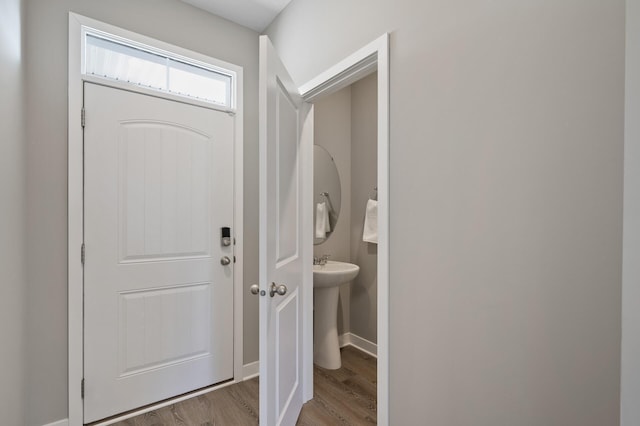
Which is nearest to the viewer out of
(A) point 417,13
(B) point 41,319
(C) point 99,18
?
(A) point 417,13

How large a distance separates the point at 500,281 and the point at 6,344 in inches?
75.5

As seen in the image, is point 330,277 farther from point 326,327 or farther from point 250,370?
point 250,370

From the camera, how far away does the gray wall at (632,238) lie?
0.44 m

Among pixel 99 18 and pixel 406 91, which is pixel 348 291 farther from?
pixel 99 18

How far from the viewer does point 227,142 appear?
7.11ft

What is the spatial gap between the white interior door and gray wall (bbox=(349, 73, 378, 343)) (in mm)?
873

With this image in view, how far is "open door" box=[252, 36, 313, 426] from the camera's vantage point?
1.29 metres

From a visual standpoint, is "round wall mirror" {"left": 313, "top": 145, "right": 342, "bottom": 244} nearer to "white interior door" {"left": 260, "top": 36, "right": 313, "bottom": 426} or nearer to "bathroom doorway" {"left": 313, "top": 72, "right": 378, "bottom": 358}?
"bathroom doorway" {"left": 313, "top": 72, "right": 378, "bottom": 358}

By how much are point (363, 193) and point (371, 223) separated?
1.13 feet

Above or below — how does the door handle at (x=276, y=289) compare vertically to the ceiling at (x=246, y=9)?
below

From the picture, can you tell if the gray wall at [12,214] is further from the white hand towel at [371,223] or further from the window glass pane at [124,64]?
the white hand towel at [371,223]

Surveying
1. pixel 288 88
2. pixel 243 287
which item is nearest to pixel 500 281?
pixel 288 88

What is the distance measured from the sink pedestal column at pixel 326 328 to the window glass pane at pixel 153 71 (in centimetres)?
167

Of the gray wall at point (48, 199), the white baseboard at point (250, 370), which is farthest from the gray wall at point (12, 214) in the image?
the white baseboard at point (250, 370)
